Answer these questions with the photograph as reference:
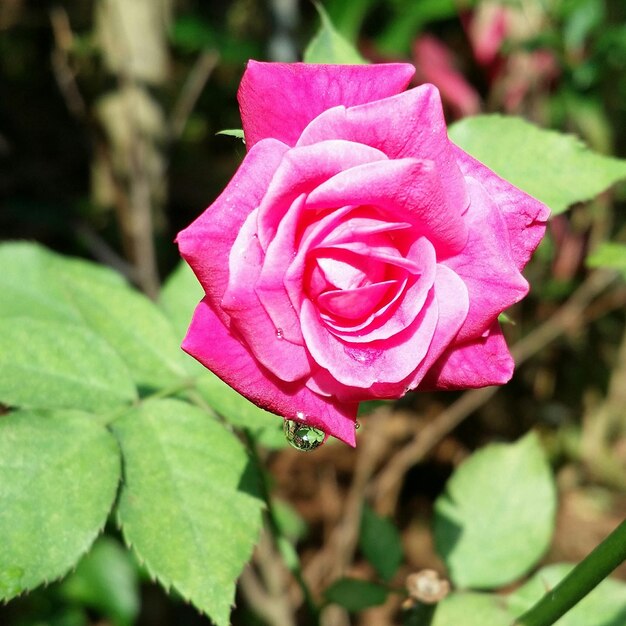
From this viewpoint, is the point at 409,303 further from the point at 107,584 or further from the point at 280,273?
the point at 107,584

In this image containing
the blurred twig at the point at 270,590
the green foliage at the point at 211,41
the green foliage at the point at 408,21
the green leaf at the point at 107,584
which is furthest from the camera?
the green foliage at the point at 408,21

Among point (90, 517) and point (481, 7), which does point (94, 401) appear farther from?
point (481, 7)

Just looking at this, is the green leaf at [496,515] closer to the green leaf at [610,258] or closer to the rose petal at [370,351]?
the green leaf at [610,258]

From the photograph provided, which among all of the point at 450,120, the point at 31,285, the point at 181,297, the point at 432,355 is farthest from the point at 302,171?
the point at 450,120

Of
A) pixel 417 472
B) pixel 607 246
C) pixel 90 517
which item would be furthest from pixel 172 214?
pixel 90 517

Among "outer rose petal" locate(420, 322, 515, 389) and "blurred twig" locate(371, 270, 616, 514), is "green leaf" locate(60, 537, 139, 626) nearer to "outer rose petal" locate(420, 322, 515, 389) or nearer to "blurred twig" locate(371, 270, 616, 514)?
"blurred twig" locate(371, 270, 616, 514)

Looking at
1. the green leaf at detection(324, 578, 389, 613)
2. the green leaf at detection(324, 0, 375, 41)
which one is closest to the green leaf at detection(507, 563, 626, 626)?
the green leaf at detection(324, 578, 389, 613)

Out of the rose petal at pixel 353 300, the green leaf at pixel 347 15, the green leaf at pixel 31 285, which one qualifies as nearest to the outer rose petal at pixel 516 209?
the rose petal at pixel 353 300
